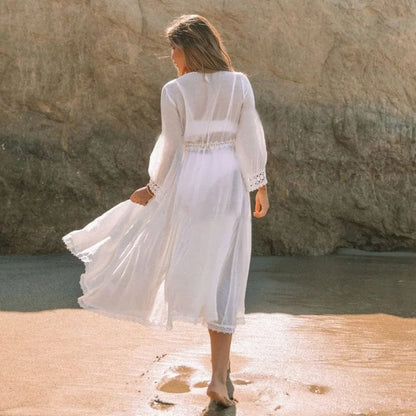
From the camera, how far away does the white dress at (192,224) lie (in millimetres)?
3398

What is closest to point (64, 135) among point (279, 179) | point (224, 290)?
point (279, 179)

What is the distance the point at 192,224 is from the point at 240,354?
81cm

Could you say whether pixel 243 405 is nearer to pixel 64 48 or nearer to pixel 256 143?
pixel 256 143

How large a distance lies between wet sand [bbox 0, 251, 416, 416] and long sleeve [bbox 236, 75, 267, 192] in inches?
32.6

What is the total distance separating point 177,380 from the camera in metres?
3.53

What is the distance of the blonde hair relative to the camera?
3.47m

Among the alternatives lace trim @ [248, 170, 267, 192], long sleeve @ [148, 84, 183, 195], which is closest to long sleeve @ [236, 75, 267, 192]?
lace trim @ [248, 170, 267, 192]

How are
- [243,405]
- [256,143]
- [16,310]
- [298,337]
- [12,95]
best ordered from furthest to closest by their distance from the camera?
1. [12,95]
2. [16,310]
3. [298,337]
4. [256,143]
5. [243,405]

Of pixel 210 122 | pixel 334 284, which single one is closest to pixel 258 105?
pixel 334 284

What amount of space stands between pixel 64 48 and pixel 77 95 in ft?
1.21

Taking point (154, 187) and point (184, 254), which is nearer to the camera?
point (184, 254)

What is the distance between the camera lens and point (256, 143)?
3.55 meters

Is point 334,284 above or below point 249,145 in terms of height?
below

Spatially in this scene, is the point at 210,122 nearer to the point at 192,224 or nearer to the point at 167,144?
the point at 167,144
